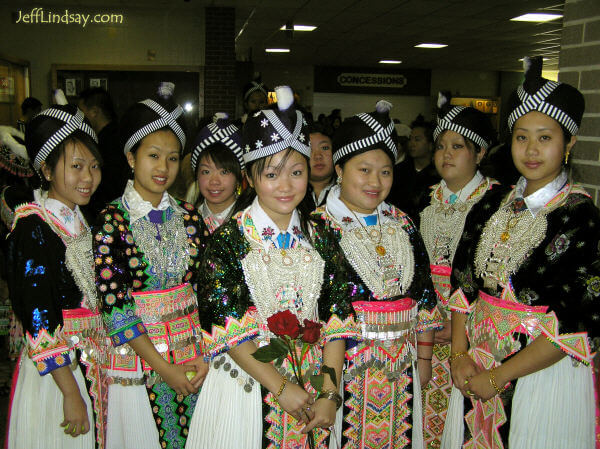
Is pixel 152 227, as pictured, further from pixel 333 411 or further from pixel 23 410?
pixel 333 411

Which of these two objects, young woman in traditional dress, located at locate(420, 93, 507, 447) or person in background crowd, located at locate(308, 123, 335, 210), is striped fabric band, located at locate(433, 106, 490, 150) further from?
person in background crowd, located at locate(308, 123, 335, 210)

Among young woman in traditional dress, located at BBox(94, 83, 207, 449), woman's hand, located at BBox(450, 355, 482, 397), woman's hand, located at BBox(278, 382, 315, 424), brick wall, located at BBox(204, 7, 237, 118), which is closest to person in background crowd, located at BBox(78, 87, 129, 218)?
young woman in traditional dress, located at BBox(94, 83, 207, 449)

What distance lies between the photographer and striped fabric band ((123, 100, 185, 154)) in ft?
6.70

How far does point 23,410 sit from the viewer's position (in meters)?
1.86

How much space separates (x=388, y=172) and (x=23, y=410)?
165cm

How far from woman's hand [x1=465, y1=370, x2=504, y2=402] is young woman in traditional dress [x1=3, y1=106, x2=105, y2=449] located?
1.45 metres

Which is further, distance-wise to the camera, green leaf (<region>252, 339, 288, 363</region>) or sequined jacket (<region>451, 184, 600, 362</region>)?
sequined jacket (<region>451, 184, 600, 362</region>)

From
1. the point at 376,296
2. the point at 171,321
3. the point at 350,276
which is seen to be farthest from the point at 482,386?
the point at 171,321

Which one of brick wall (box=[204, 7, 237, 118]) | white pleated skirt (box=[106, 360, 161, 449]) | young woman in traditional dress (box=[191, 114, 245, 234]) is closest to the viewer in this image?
white pleated skirt (box=[106, 360, 161, 449])

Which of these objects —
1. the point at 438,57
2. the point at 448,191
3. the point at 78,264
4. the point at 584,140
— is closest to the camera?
the point at 78,264

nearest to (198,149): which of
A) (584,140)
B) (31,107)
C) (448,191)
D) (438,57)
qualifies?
(448,191)

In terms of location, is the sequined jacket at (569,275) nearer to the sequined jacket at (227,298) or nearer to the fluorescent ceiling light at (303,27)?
the sequined jacket at (227,298)

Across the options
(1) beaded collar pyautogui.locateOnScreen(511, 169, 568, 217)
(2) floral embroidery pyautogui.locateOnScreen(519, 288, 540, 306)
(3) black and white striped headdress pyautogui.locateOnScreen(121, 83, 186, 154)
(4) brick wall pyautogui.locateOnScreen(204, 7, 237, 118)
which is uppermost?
(4) brick wall pyautogui.locateOnScreen(204, 7, 237, 118)

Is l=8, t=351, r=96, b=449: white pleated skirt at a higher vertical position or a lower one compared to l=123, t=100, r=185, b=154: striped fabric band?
lower
